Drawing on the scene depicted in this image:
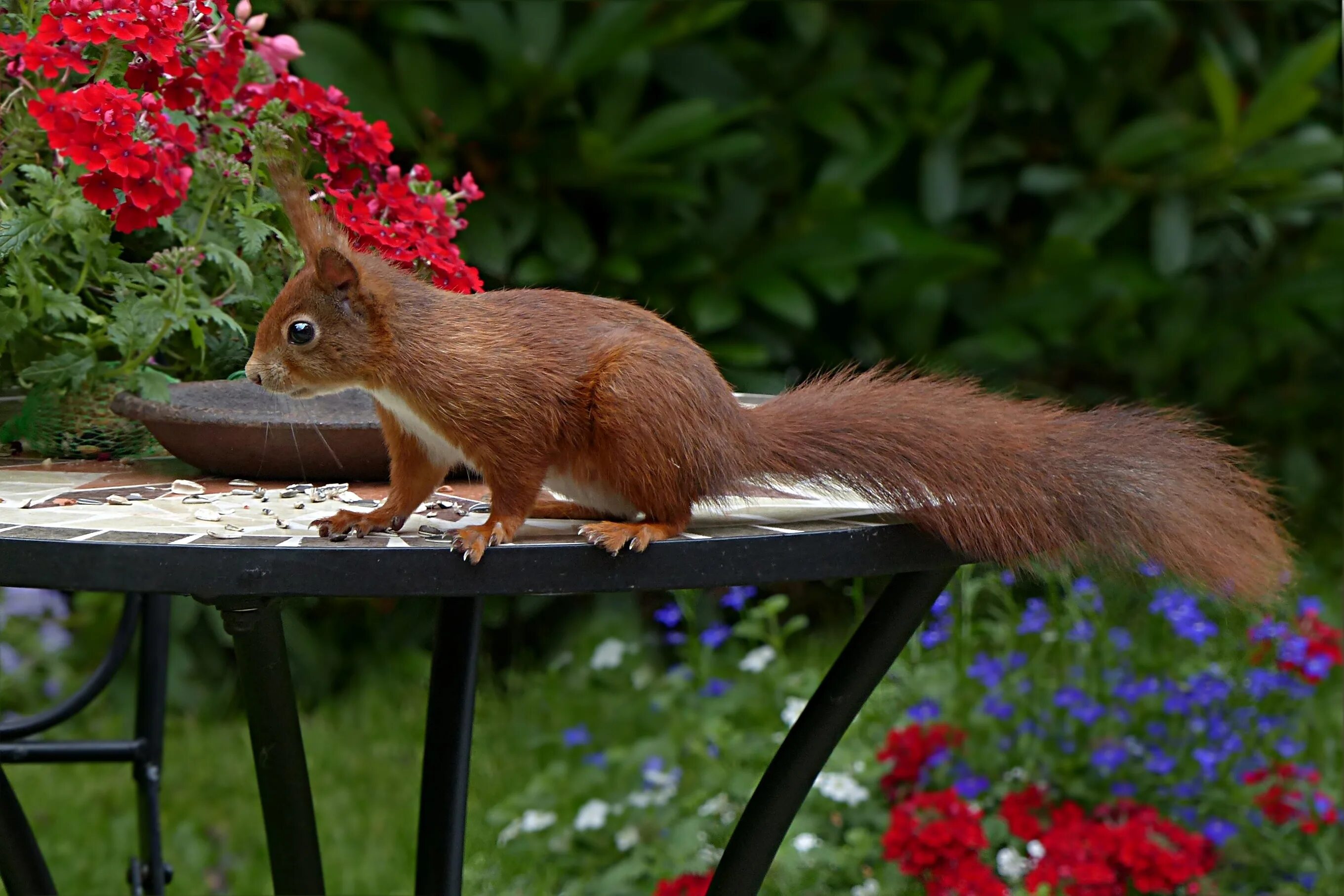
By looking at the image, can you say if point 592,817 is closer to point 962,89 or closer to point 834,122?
point 834,122

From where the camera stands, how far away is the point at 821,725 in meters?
1.49

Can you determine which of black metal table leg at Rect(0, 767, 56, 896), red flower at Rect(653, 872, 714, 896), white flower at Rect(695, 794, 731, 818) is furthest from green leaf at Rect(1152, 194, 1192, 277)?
black metal table leg at Rect(0, 767, 56, 896)

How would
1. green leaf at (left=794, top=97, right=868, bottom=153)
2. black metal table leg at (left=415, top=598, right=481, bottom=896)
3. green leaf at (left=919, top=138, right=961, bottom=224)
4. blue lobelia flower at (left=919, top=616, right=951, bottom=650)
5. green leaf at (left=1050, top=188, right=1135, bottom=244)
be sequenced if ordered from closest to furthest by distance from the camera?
black metal table leg at (left=415, top=598, right=481, bottom=896), blue lobelia flower at (left=919, top=616, right=951, bottom=650), green leaf at (left=794, top=97, right=868, bottom=153), green leaf at (left=919, top=138, right=961, bottom=224), green leaf at (left=1050, top=188, right=1135, bottom=244)

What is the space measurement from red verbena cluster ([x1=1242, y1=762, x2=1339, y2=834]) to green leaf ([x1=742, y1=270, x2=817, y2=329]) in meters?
1.24

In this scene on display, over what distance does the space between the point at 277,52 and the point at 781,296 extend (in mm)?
1580

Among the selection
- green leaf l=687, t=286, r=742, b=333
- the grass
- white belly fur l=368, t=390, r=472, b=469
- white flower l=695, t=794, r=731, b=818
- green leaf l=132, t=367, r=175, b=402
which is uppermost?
white belly fur l=368, t=390, r=472, b=469

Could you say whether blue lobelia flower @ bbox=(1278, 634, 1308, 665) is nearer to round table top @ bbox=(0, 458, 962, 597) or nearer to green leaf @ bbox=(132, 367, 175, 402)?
round table top @ bbox=(0, 458, 962, 597)

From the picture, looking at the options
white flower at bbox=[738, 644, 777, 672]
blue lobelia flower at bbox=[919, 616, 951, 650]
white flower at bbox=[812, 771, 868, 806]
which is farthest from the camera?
blue lobelia flower at bbox=[919, 616, 951, 650]

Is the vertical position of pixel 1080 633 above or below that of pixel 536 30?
below

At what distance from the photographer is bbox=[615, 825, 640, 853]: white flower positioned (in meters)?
2.58

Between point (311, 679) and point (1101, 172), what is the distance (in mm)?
2192

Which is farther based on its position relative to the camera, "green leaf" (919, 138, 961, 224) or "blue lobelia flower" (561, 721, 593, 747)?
"green leaf" (919, 138, 961, 224)

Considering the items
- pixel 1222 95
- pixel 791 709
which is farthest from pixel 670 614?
pixel 1222 95

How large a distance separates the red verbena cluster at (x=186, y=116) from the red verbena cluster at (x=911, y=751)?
135 cm
